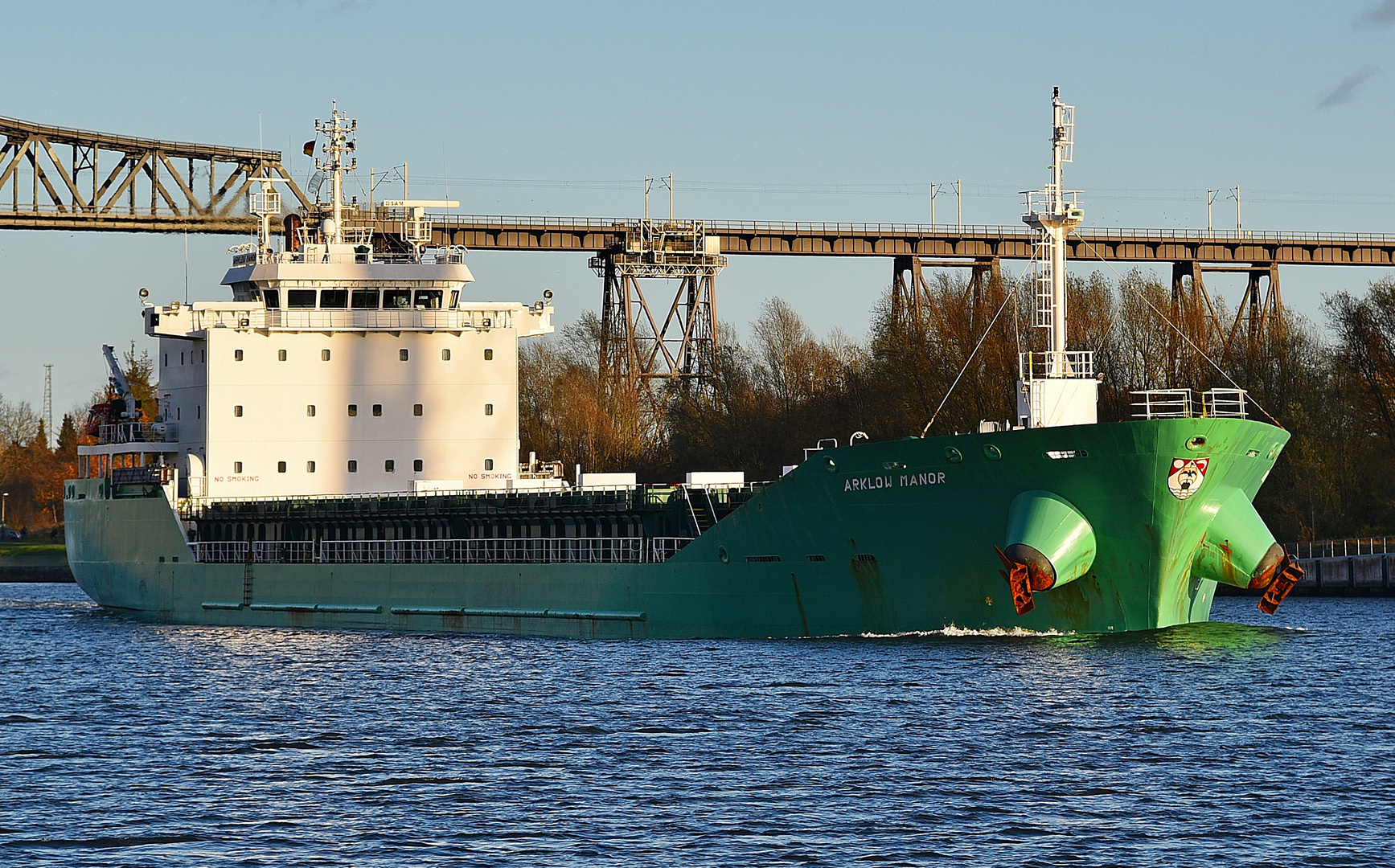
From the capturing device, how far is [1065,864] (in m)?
16.0

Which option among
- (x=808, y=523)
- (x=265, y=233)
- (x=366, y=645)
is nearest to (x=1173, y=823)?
(x=808, y=523)

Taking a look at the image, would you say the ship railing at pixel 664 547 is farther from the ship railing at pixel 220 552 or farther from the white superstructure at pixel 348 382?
the ship railing at pixel 220 552

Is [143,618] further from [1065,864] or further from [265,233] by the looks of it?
[1065,864]

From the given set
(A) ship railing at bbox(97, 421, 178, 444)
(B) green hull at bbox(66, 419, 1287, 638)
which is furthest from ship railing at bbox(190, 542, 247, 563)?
(B) green hull at bbox(66, 419, 1287, 638)

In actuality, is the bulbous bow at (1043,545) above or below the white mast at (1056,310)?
below

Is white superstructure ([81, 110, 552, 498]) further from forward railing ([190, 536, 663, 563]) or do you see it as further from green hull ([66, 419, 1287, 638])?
green hull ([66, 419, 1287, 638])

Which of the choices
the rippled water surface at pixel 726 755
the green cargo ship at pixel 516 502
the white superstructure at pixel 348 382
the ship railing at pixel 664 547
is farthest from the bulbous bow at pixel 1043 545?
the white superstructure at pixel 348 382

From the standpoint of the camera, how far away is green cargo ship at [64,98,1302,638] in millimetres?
27906

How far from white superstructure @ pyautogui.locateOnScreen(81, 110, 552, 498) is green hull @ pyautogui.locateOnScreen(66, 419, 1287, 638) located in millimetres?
8023

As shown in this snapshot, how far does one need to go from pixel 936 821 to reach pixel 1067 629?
11.5 meters

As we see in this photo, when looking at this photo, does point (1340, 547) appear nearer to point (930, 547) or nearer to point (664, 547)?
point (664, 547)

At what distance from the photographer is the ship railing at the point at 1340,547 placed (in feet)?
169

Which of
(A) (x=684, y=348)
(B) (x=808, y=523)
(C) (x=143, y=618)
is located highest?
(A) (x=684, y=348)

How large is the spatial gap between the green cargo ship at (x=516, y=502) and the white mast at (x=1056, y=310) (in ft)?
0.20
